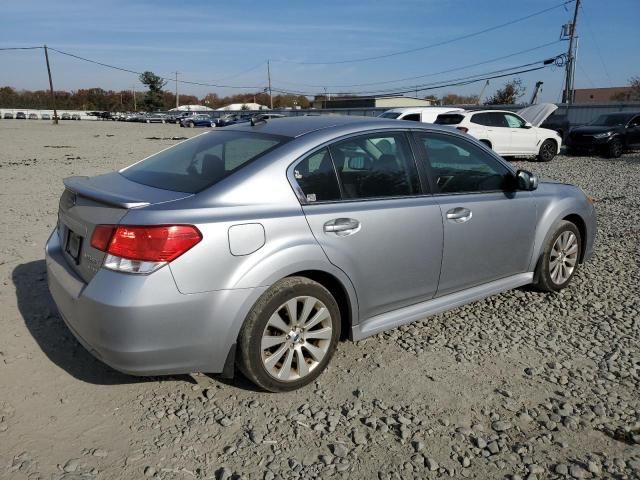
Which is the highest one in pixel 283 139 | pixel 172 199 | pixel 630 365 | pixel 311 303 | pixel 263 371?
pixel 283 139

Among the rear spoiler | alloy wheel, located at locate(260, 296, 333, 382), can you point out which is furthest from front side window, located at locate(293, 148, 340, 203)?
the rear spoiler

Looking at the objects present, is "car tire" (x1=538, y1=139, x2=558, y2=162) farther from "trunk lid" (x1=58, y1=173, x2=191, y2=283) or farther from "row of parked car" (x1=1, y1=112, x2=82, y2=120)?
"row of parked car" (x1=1, y1=112, x2=82, y2=120)

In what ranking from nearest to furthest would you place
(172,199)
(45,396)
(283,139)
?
(172,199), (45,396), (283,139)

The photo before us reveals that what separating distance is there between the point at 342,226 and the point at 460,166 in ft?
4.42

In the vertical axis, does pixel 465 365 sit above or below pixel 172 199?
below

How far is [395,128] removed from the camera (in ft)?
12.3

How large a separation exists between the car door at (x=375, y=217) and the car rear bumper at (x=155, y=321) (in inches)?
26.5

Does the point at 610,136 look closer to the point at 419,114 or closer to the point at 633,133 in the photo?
the point at 633,133

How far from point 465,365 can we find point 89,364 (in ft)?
8.15

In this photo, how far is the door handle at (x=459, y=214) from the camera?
3.78m

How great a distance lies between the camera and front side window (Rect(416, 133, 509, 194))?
3.86 meters

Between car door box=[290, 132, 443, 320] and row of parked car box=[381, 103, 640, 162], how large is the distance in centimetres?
1065

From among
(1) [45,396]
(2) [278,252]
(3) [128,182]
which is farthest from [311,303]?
(1) [45,396]

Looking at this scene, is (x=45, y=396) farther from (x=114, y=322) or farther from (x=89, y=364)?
(x=114, y=322)
